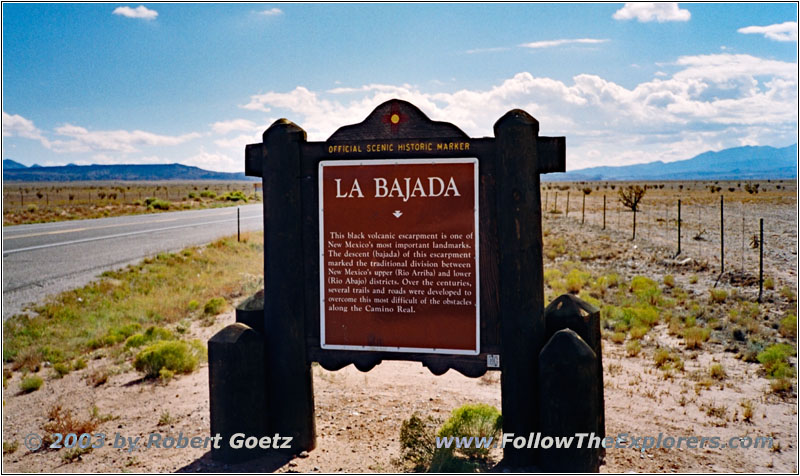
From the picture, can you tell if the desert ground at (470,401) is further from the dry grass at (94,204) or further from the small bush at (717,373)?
the dry grass at (94,204)

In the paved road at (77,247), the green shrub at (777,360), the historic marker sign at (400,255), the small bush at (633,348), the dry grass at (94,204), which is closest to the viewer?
the historic marker sign at (400,255)

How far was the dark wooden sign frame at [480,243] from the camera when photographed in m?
4.11

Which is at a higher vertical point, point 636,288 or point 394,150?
point 394,150

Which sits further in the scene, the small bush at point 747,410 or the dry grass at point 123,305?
the dry grass at point 123,305

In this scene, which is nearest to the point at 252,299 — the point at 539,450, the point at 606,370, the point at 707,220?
the point at 539,450

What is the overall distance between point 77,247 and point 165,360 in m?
14.1

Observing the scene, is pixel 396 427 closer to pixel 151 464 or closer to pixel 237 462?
pixel 237 462

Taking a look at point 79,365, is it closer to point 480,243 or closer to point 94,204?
point 480,243

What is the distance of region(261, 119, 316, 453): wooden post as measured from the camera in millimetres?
4527

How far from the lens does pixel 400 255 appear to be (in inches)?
175

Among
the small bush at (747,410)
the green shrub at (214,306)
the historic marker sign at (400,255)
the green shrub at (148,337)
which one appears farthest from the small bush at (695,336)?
the green shrub at (214,306)

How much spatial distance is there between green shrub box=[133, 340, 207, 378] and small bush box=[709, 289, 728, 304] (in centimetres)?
937

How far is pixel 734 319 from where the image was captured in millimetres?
10023

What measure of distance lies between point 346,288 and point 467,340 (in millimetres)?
966
